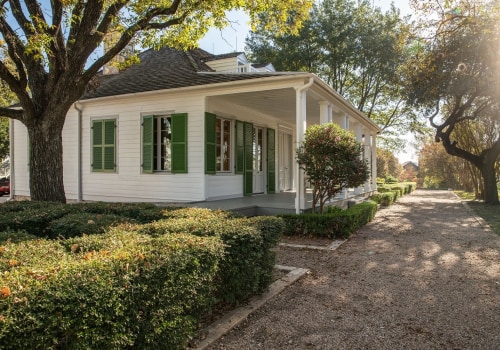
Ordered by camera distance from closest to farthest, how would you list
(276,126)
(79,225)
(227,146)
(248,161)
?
(79,225) → (227,146) → (248,161) → (276,126)

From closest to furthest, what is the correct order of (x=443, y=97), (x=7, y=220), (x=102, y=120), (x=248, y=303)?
(x=248, y=303) < (x=7, y=220) < (x=102, y=120) < (x=443, y=97)

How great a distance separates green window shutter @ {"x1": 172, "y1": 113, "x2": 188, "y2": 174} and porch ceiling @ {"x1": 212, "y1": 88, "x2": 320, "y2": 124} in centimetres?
106

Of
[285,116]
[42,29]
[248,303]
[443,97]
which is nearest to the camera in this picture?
[248,303]

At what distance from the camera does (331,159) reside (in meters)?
6.99

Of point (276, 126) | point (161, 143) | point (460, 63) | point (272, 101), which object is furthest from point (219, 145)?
point (460, 63)

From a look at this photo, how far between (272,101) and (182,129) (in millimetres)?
2640

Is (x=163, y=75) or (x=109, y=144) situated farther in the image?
(x=163, y=75)

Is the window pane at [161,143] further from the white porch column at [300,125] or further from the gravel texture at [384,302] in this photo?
the gravel texture at [384,302]

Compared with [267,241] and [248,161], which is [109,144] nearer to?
[248,161]

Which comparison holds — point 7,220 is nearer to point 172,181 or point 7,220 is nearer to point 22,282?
point 22,282

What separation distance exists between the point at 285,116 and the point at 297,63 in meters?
11.1

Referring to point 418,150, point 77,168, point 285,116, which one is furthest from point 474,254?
point 418,150

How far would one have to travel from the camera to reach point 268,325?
10.3 ft

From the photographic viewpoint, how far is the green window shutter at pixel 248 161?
34.9ft
